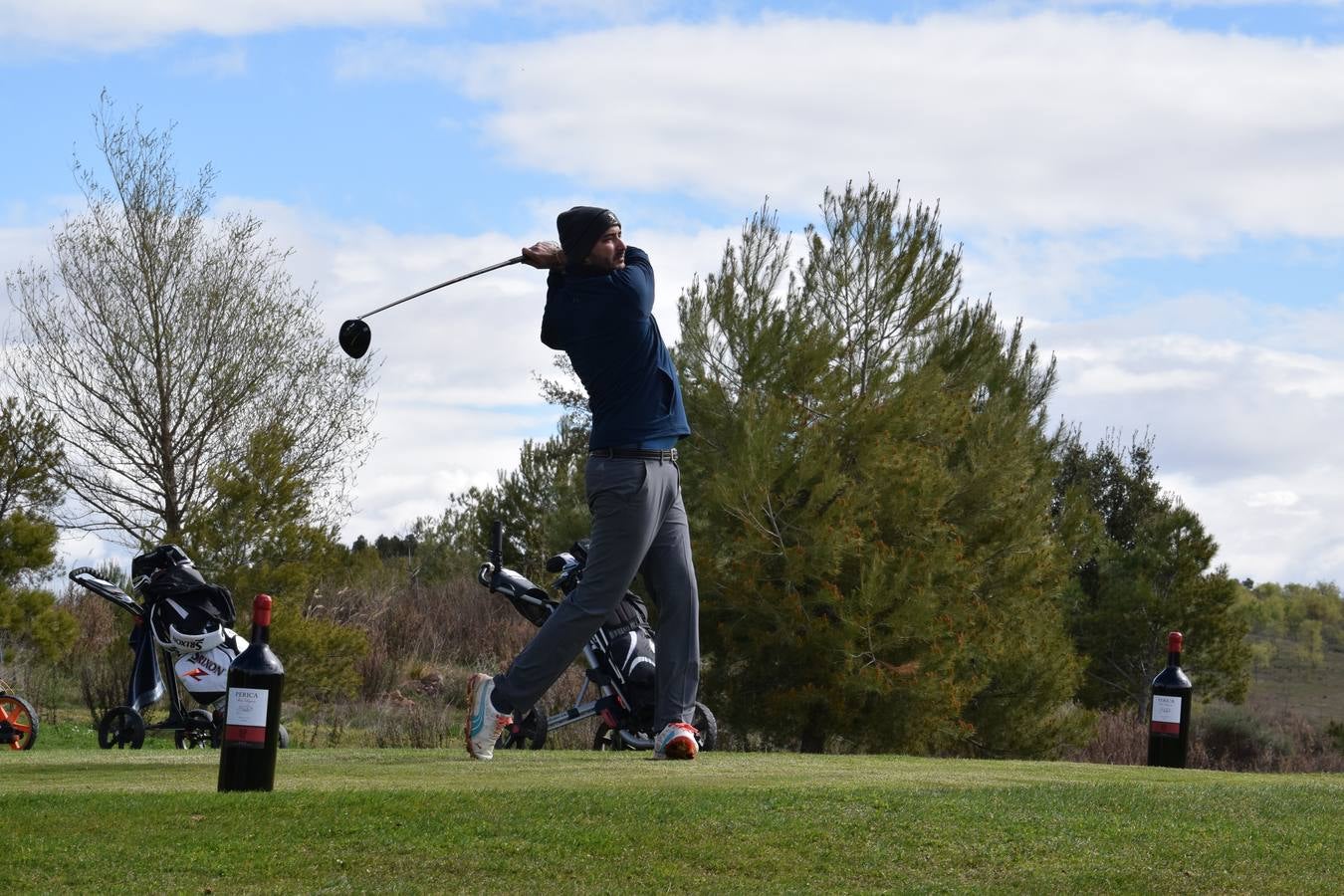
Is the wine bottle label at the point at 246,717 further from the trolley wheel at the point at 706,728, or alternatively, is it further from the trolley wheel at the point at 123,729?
the trolley wheel at the point at 123,729

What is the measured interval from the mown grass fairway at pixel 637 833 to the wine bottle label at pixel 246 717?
0.75 feet

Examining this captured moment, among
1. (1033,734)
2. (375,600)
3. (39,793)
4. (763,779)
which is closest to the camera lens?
(39,793)

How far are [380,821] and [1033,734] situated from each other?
2002cm

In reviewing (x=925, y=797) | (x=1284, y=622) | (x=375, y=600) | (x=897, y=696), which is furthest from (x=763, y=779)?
(x=1284, y=622)

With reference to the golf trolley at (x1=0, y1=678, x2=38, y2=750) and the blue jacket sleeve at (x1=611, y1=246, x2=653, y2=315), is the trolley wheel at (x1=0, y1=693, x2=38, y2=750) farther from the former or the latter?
the blue jacket sleeve at (x1=611, y1=246, x2=653, y2=315)

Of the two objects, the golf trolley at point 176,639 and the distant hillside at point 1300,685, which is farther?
the distant hillside at point 1300,685

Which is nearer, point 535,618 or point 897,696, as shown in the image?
point 535,618

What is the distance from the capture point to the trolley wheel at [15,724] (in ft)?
36.9

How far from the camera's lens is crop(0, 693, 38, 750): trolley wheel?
1126cm

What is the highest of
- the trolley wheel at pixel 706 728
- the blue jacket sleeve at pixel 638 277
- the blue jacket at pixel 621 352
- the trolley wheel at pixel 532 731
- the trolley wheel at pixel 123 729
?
the blue jacket sleeve at pixel 638 277

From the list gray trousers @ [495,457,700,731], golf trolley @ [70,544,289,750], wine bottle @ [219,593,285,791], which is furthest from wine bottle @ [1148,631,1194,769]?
golf trolley @ [70,544,289,750]

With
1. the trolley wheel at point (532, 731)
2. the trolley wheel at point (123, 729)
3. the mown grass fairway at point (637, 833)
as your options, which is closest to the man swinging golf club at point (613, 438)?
the mown grass fairway at point (637, 833)

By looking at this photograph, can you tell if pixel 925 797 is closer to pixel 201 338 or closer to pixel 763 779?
pixel 763 779

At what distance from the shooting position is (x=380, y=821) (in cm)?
529
